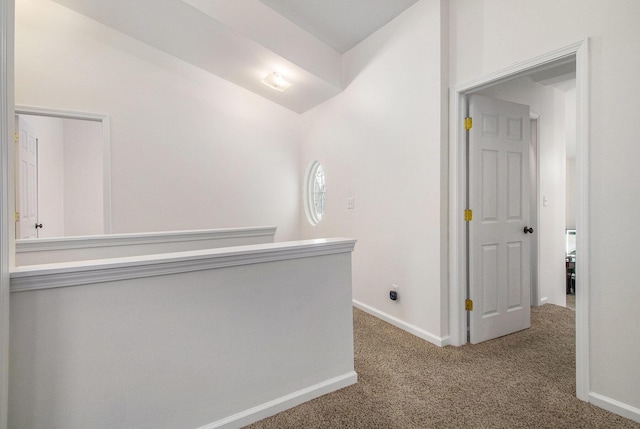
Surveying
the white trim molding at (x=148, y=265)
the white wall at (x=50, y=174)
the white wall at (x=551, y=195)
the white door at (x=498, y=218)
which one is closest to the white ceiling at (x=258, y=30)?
the white door at (x=498, y=218)

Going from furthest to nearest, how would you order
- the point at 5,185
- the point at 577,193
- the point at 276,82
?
the point at 276,82
the point at 577,193
the point at 5,185

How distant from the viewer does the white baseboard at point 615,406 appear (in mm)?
1560

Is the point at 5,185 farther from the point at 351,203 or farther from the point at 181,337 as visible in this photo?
A: the point at 351,203

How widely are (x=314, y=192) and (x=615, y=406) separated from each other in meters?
3.55

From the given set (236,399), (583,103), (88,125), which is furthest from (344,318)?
(88,125)

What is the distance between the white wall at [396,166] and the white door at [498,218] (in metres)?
0.28

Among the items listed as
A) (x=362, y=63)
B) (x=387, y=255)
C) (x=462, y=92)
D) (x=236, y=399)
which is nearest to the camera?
(x=236, y=399)

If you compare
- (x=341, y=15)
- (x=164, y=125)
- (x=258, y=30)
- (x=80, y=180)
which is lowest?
(x=80, y=180)

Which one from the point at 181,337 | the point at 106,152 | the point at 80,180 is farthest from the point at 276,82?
the point at 80,180

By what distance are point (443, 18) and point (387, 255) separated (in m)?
2.00

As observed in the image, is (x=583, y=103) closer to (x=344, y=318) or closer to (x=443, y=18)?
(x=443, y=18)

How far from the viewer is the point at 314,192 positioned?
4477 mm

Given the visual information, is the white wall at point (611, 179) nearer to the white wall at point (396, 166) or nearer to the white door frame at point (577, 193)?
the white door frame at point (577, 193)

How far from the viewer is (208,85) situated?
3867 millimetres
